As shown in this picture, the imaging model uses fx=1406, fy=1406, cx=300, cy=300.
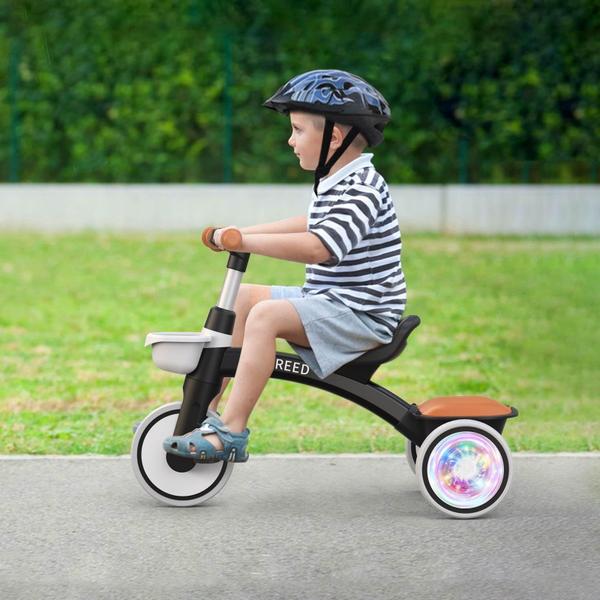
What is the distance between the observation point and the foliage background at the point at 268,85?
17.1 m

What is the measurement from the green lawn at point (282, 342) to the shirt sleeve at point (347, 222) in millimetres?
1432

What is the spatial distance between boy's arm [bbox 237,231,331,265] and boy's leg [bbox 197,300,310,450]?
185 millimetres

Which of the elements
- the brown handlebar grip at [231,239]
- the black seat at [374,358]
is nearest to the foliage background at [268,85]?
the black seat at [374,358]

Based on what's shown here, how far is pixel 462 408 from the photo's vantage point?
15.8 ft

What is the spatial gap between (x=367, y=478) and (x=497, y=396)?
2.37 m

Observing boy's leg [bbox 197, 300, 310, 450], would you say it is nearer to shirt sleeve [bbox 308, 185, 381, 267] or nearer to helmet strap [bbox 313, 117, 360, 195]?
shirt sleeve [bbox 308, 185, 381, 267]

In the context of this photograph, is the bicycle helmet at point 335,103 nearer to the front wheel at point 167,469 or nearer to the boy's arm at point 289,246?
the boy's arm at point 289,246

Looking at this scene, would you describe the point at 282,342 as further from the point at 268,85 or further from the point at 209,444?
the point at 268,85

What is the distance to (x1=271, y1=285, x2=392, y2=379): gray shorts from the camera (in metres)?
4.72

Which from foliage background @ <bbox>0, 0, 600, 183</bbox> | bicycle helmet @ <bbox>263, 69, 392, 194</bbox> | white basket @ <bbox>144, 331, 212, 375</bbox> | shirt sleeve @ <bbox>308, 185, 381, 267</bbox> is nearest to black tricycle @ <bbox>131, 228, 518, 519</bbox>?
white basket @ <bbox>144, 331, 212, 375</bbox>

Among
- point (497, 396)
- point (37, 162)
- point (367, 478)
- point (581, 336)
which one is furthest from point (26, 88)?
point (367, 478)

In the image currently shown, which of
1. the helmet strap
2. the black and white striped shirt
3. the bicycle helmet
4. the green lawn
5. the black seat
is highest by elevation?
the bicycle helmet

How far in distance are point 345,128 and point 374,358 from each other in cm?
81

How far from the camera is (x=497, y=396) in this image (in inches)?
297
